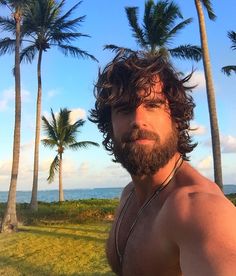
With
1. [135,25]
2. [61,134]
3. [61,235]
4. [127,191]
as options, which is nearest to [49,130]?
[61,134]

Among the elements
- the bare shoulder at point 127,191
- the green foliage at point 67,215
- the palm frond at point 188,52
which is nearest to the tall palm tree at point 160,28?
the palm frond at point 188,52

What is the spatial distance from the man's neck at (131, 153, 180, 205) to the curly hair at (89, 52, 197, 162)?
209mm

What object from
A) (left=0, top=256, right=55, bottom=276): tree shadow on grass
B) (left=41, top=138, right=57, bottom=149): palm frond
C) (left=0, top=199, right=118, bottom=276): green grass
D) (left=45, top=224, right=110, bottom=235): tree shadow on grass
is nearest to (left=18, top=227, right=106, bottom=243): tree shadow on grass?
(left=0, top=199, right=118, bottom=276): green grass

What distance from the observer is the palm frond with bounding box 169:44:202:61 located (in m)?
19.6

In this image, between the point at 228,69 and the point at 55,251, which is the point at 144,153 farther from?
the point at 228,69

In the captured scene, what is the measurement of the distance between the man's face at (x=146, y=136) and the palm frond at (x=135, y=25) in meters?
Answer: 19.1

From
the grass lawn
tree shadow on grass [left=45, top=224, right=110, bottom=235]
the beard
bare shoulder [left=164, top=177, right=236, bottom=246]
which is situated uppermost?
the beard

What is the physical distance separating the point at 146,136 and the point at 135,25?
2003 cm

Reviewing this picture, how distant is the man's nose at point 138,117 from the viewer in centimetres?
187

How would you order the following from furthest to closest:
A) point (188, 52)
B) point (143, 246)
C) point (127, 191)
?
point (188, 52) → point (127, 191) → point (143, 246)

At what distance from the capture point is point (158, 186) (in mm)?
1900

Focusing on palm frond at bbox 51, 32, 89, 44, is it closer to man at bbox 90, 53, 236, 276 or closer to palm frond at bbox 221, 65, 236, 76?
palm frond at bbox 221, 65, 236, 76

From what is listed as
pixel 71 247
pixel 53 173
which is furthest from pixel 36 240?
pixel 53 173

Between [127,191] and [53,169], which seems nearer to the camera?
[127,191]
